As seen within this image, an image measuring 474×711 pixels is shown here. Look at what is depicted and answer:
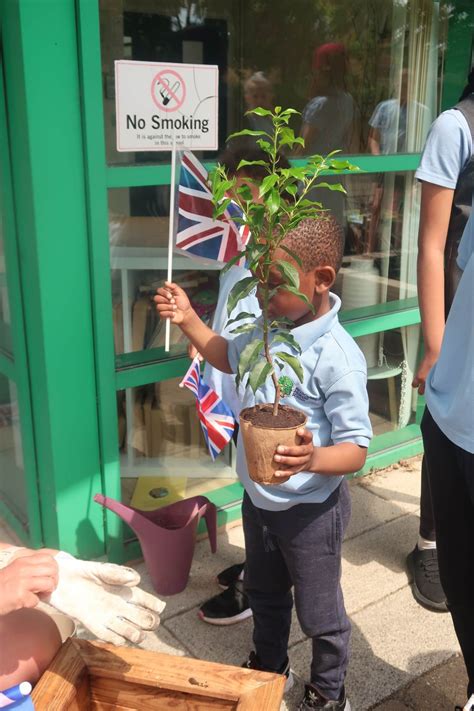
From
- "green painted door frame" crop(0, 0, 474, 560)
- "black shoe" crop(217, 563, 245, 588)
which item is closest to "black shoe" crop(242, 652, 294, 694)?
"black shoe" crop(217, 563, 245, 588)

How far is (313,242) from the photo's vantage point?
1714mm

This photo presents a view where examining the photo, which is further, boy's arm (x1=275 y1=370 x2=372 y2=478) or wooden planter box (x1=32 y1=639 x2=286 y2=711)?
boy's arm (x1=275 y1=370 x2=372 y2=478)

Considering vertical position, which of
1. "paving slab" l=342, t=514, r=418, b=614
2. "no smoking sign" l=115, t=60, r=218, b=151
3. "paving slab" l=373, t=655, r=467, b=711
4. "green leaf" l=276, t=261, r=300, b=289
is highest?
"no smoking sign" l=115, t=60, r=218, b=151

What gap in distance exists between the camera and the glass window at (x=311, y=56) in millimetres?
2664

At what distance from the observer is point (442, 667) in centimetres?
230

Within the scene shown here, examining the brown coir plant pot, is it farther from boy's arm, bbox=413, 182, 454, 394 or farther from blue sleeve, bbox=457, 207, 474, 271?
boy's arm, bbox=413, 182, 454, 394

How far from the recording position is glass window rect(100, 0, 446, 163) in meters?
2.66

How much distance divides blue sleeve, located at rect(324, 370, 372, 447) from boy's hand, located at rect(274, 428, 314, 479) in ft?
0.59

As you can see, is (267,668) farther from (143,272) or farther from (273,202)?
(143,272)

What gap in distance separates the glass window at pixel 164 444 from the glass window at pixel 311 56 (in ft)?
3.22

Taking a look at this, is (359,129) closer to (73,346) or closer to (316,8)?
(316,8)

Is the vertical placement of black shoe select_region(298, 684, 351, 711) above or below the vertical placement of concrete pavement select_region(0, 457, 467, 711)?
above

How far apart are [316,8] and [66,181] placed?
154 centimetres

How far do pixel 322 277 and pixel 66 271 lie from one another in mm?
1018
